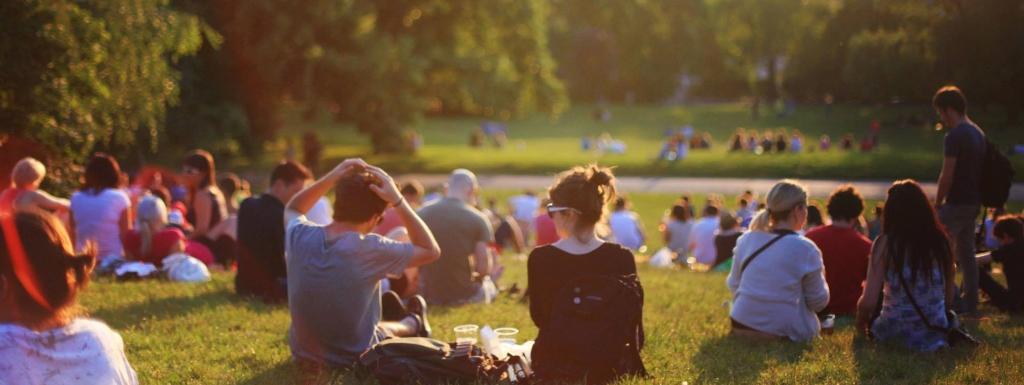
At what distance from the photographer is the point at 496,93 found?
35.8 meters

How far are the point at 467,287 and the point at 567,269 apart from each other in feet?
13.3

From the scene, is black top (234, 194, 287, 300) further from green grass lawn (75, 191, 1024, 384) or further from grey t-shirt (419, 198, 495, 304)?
grey t-shirt (419, 198, 495, 304)

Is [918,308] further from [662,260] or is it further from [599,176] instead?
[662,260]

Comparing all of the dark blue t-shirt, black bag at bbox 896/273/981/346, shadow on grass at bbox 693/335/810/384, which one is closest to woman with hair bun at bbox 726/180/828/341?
shadow on grass at bbox 693/335/810/384

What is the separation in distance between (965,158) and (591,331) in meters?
4.72

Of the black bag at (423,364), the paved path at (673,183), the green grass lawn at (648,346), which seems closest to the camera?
the black bag at (423,364)

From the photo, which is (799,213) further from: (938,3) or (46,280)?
(938,3)

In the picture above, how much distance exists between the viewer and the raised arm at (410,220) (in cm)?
605

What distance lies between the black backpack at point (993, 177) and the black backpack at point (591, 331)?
464 centimetres

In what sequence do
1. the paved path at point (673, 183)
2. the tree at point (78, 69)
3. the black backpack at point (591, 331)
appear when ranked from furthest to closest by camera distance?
1. the paved path at point (673, 183)
2. the tree at point (78, 69)
3. the black backpack at point (591, 331)

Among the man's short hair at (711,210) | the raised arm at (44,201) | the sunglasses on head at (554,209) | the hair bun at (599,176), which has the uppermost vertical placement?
the hair bun at (599,176)

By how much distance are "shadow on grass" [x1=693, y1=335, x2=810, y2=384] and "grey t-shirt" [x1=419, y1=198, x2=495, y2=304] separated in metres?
2.92

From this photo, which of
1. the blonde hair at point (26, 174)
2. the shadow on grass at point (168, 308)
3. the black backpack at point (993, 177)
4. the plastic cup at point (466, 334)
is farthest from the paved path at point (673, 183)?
the blonde hair at point (26, 174)

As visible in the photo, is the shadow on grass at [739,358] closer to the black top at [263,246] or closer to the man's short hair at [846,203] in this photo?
the man's short hair at [846,203]
